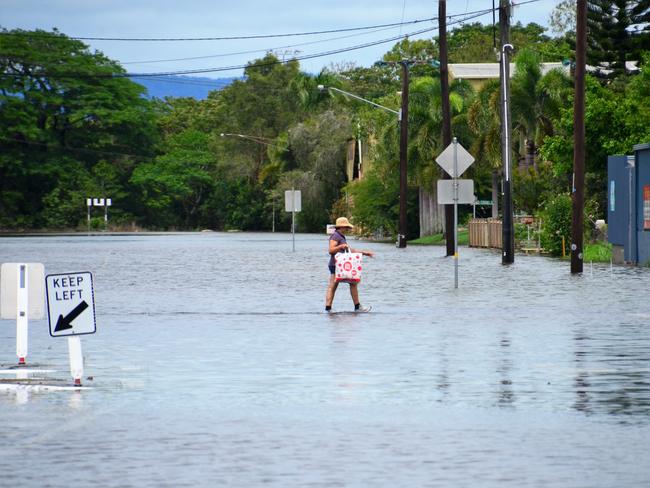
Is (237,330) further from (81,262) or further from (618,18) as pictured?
(618,18)

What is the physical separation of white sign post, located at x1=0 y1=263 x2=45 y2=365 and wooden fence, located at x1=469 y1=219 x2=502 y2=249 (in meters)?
47.8

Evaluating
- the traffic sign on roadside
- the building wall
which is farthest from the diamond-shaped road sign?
the building wall

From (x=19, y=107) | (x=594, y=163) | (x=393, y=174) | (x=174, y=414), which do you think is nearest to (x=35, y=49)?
Answer: (x=19, y=107)

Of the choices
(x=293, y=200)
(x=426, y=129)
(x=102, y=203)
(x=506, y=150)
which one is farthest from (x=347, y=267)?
(x=102, y=203)

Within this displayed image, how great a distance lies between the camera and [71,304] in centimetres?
1496

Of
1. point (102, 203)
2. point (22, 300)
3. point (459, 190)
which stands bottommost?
point (22, 300)

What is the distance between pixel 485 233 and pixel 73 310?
2106 inches

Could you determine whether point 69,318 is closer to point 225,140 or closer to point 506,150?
point 506,150

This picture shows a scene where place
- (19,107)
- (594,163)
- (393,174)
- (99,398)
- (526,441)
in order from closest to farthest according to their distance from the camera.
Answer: (526,441), (99,398), (594,163), (393,174), (19,107)

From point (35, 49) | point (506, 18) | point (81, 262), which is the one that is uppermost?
point (35, 49)

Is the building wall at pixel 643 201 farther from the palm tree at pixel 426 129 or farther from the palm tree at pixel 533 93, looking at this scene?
the palm tree at pixel 426 129

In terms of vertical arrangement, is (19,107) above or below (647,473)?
above

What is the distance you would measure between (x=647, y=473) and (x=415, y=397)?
435cm

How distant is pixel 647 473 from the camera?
984 cm
